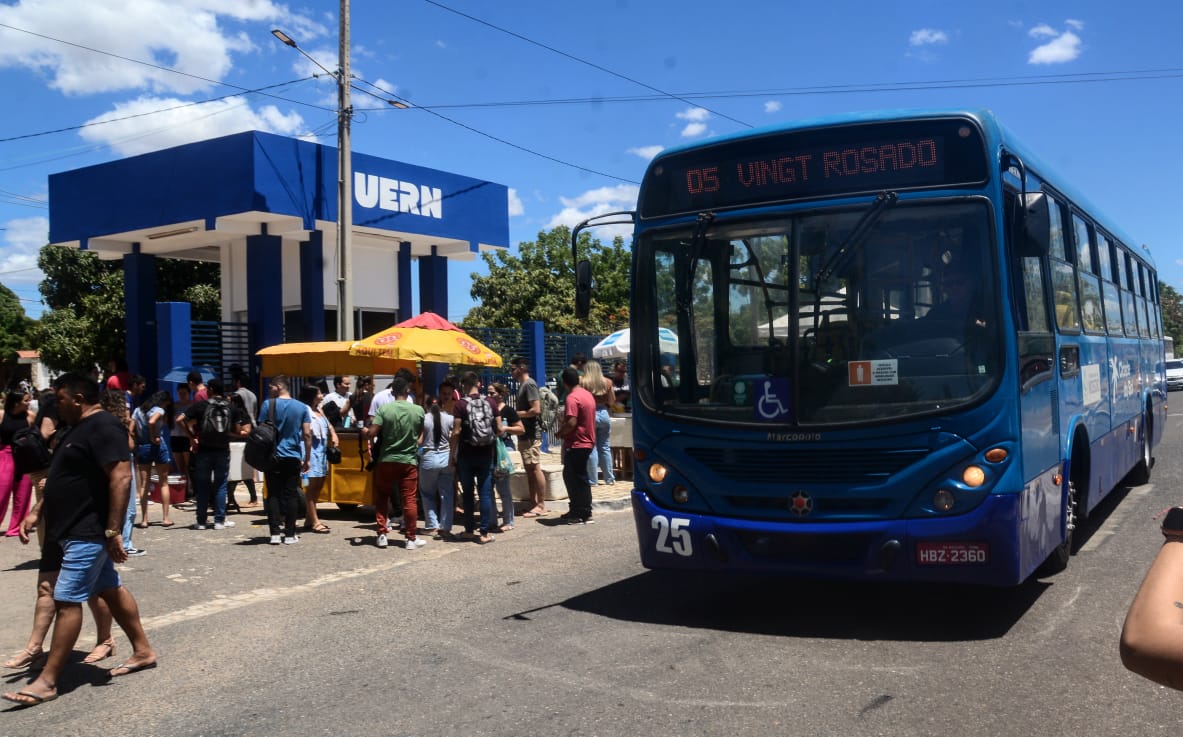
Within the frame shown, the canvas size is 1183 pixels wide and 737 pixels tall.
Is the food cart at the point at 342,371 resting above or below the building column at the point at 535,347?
below

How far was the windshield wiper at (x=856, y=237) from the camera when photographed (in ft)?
21.1

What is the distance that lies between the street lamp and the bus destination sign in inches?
431

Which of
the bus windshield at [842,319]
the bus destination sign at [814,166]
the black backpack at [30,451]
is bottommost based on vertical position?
the black backpack at [30,451]

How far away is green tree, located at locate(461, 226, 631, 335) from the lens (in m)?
46.6

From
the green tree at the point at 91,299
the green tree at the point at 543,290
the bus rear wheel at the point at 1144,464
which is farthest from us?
the green tree at the point at 543,290

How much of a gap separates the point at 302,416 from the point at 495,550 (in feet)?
8.20

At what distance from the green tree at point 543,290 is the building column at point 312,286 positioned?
22.9m

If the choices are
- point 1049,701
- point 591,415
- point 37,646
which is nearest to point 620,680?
point 1049,701

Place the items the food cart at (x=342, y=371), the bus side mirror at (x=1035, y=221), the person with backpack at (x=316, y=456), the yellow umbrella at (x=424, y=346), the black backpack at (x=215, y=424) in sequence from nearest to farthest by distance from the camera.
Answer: the bus side mirror at (x=1035, y=221) < the black backpack at (x=215, y=424) < the person with backpack at (x=316, y=456) < the food cart at (x=342, y=371) < the yellow umbrella at (x=424, y=346)

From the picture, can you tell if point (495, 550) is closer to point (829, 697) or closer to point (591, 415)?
point (591, 415)

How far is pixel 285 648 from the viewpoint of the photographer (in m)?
6.62

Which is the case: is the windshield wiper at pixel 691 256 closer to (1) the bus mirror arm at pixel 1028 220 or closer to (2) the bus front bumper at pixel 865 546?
(2) the bus front bumper at pixel 865 546

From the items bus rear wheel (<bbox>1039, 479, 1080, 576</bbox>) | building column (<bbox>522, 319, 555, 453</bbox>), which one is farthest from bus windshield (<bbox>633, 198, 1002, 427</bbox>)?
building column (<bbox>522, 319, 555, 453</bbox>)

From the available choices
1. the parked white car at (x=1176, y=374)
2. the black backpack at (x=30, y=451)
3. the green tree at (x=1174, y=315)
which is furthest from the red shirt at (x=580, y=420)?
the green tree at (x=1174, y=315)
